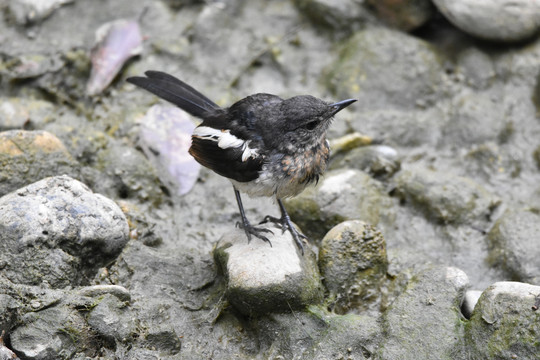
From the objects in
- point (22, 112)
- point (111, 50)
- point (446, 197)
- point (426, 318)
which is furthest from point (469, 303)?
point (111, 50)

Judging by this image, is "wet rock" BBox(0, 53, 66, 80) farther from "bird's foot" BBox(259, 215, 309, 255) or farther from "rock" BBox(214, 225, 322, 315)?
"rock" BBox(214, 225, 322, 315)

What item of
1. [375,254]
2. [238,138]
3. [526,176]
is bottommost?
[526,176]

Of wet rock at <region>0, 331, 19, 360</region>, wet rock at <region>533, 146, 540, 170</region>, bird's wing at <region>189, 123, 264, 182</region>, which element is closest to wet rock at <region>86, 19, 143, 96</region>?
bird's wing at <region>189, 123, 264, 182</region>

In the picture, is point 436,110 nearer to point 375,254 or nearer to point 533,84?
point 533,84

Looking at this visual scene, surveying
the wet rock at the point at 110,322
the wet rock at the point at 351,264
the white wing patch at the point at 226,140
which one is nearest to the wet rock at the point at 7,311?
the wet rock at the point at 110,322

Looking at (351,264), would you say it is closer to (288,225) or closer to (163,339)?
(288,225)

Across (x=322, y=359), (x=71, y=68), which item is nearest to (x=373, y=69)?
(x=71, y=68)
